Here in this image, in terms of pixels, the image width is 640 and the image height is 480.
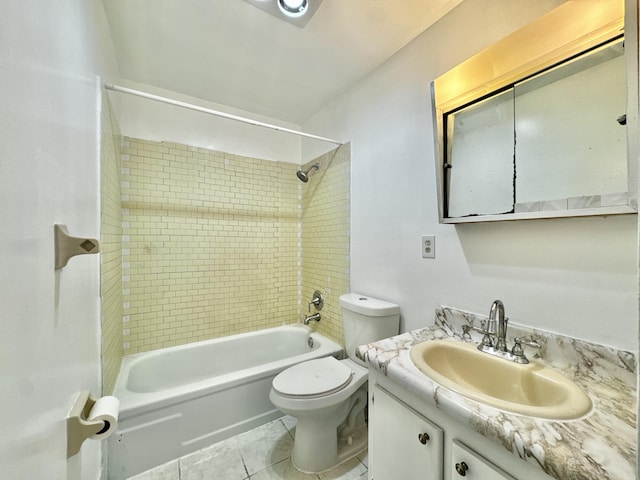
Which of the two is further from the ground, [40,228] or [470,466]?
[40,228]

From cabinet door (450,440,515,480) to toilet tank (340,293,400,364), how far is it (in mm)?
789

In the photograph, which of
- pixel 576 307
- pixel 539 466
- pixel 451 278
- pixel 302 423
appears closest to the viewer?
pixel 539 466

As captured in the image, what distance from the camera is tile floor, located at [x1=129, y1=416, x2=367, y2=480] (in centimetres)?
137

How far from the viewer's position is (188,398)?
148cm

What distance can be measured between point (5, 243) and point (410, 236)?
1.52 metres

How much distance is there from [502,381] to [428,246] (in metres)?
0.68

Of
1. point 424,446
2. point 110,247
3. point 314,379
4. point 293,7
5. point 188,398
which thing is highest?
point 293,7

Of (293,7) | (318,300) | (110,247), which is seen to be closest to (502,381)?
(318,300)

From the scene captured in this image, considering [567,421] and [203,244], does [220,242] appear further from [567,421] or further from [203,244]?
[567,421]

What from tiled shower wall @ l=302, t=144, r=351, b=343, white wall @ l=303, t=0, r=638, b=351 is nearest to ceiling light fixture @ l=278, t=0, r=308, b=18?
white wall @ l=303, t=0, r=638, b=351

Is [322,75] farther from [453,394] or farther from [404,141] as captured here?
[453,394]

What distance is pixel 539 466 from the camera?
1.77 feet

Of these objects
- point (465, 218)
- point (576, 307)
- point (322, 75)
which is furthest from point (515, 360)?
point (322, 75)

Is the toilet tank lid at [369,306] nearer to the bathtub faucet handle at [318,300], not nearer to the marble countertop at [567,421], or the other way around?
the marble countertop at [567,421]
